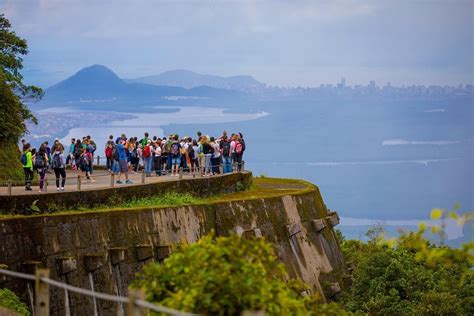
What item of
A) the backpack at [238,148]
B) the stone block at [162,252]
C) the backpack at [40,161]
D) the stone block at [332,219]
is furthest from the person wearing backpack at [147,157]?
the stone block at [162,252]

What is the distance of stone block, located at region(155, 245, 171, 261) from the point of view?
3369cm

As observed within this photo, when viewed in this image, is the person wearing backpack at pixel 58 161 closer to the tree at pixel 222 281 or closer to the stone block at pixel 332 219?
the stone block at pixel 332 219

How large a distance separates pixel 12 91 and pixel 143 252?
45.5ft

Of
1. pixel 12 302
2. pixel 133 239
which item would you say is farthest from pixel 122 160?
pixel 12 302

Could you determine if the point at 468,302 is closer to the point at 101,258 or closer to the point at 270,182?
the point at 270,182

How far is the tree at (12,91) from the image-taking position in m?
40.9

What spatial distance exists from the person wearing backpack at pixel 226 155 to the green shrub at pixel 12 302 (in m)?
19.5

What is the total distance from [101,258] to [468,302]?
61.1ft

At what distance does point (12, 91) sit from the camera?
146ft

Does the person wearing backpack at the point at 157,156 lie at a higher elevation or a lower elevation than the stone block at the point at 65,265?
higher

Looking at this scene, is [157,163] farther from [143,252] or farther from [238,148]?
[143,252]

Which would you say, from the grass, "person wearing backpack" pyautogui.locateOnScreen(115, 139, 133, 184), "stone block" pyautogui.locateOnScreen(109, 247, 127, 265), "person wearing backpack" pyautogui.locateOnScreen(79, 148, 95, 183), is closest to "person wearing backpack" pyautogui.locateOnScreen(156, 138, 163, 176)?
"person wearing backpack" pyautogui.locateOnScreen(79, 148, 95, 183)

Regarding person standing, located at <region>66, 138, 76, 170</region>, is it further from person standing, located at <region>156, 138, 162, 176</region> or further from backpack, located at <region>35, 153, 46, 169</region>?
backpack, located at <region>35, 153, 46, 169</region>

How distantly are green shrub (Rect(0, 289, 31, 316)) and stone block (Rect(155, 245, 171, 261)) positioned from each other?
7132 millimetres
